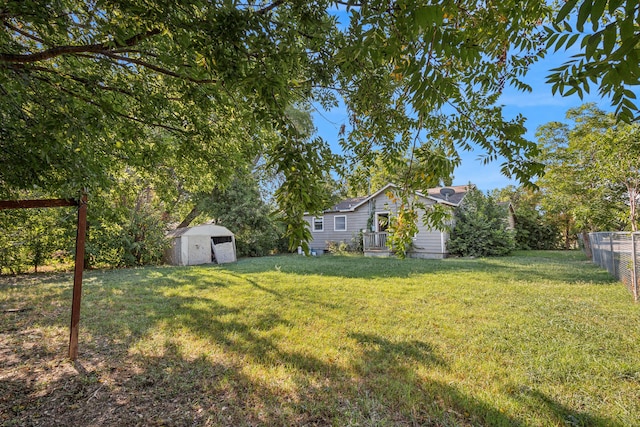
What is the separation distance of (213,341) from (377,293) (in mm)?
3785

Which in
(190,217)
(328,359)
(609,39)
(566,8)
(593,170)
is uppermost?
(593,170)

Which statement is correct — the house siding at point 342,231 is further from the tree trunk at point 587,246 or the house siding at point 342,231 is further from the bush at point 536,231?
the bush at point 536,231

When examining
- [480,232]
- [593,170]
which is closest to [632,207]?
[593,170]

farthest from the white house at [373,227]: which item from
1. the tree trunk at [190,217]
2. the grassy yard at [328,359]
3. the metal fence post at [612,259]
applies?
the grassy yard at [328,359]

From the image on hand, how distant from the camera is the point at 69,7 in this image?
2.94 meters

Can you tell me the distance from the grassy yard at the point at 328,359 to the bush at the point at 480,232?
789 centimetres

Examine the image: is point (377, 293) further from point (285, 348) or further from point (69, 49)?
point (69, 49)

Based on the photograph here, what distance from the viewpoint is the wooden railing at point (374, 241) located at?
615 inches

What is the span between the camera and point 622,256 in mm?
6828

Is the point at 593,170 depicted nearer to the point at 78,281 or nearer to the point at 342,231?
the point at 78,281

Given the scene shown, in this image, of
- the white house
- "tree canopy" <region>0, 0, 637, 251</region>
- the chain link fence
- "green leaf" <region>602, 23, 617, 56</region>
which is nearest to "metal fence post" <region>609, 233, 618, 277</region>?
the chain link fence

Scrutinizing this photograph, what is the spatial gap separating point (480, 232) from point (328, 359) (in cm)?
1341

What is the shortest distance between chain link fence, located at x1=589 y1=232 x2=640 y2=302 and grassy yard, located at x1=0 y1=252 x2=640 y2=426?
394mm

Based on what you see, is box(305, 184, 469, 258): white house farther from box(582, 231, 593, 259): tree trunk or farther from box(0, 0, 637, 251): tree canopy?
box(0, 0, 637, 251): tree canopy
